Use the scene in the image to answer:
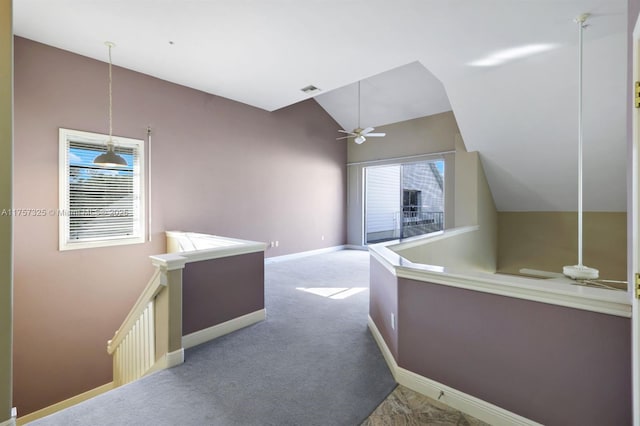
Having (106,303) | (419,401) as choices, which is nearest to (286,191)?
(106,303)

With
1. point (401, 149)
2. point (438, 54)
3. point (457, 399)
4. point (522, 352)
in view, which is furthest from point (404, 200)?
point (522, 352)

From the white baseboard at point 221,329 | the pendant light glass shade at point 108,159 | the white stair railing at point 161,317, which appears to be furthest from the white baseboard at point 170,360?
the pendant light glass shade at point 108,159

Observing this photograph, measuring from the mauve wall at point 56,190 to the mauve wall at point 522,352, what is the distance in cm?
432

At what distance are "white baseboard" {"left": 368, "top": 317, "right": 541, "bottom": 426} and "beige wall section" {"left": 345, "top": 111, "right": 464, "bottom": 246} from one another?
468 centimetres

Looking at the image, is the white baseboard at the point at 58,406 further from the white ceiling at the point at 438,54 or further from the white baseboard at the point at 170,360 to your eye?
the white ceiling at the point at 438,54

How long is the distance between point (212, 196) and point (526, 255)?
6247mm

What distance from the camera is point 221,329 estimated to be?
3.01 meters

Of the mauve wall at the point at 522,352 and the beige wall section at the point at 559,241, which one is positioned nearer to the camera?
the mauve wall at the point at 522,352

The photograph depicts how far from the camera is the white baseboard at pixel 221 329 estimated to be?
2765mm

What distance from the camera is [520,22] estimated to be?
3209 mm

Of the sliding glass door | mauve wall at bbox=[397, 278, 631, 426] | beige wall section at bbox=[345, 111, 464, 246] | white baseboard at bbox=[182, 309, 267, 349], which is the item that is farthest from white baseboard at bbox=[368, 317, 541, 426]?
the sliding glass door

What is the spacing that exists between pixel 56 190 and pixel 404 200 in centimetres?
715

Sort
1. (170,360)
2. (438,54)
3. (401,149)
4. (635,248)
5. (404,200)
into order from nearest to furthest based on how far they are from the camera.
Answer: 1. (635,248)
2. (170,360)
3. (438,54)
4. (401,149)
5. (404,200)

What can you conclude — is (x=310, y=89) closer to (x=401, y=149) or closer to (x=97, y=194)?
(x=401, y=149)
